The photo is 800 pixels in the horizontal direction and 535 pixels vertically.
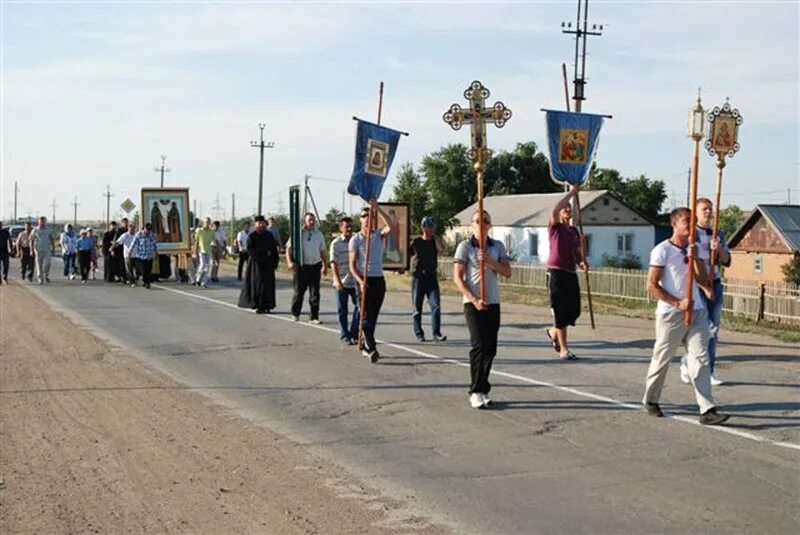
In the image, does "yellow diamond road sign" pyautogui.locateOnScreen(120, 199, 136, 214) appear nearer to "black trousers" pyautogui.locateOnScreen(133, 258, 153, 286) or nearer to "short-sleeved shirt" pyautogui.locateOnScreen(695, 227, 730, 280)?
"black trousers" pyautogui.locateOnScreen(133, 258, 153, 286)

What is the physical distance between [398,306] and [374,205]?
8733 mm

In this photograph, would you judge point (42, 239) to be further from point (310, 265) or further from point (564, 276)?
point (564, 276)

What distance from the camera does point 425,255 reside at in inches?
A: 611

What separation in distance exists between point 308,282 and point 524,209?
50.9 meters

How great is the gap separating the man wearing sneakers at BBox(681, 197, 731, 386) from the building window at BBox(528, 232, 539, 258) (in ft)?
→ 173

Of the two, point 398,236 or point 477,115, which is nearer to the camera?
point 477,115

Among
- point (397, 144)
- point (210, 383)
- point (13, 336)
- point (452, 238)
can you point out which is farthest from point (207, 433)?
point (452, 238)

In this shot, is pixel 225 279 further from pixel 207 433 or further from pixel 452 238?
pixel 452 238

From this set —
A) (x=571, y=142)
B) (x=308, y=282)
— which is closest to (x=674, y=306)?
(x=571, y=142)

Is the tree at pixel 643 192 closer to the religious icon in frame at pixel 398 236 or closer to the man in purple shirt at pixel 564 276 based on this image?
the religious icon in frame at pixel 398 236

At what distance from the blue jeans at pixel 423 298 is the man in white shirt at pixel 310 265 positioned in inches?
91.8

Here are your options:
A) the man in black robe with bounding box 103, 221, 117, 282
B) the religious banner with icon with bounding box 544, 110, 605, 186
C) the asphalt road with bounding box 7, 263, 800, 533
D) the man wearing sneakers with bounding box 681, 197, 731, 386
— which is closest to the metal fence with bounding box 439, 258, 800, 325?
the religious banner with icon with bounding box 544, 110, 605, 186

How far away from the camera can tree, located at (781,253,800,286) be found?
4001cm

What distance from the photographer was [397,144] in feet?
48.3
